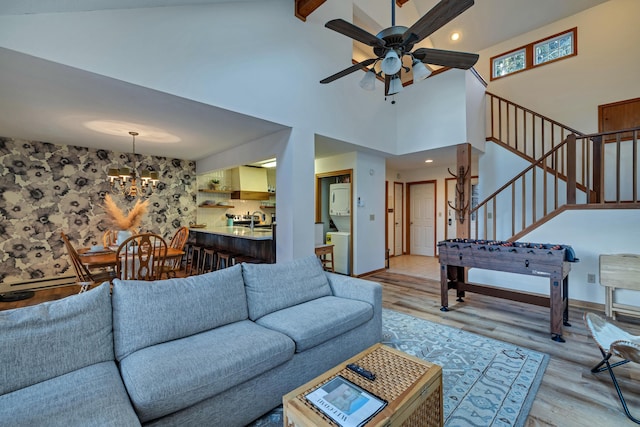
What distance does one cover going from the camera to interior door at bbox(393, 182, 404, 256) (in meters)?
7.81

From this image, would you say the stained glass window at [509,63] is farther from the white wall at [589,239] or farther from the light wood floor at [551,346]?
the light wood floor at [551,346]

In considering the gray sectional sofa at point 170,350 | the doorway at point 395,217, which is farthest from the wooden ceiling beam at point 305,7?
the doorway at point 395,217

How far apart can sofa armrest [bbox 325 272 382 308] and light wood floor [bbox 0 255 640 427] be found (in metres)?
1.20

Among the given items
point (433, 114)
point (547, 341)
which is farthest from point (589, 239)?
point (433, 114)

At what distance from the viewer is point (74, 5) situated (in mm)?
2143

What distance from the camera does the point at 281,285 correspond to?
2.36 meters

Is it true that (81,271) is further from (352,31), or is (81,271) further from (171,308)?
(352,31)

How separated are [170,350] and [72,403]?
461 millimetres

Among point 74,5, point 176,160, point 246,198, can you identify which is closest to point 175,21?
point 74,5

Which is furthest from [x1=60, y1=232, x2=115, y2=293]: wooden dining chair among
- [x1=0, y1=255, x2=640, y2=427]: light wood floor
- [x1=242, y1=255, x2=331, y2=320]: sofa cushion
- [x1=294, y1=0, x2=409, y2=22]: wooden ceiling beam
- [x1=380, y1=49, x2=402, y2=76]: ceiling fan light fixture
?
[x1=294, y1=0, x2=409, y2=22]: wooden ceiling beam

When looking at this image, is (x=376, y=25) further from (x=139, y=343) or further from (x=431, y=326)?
(x=139, y=343)

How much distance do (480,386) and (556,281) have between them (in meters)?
1.52

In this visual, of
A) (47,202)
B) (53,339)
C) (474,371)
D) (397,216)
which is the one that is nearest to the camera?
(53,339)

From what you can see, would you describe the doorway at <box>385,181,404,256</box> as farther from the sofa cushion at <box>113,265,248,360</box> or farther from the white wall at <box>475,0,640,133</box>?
the sofa cushion at <box>113,265,248,360</box>
